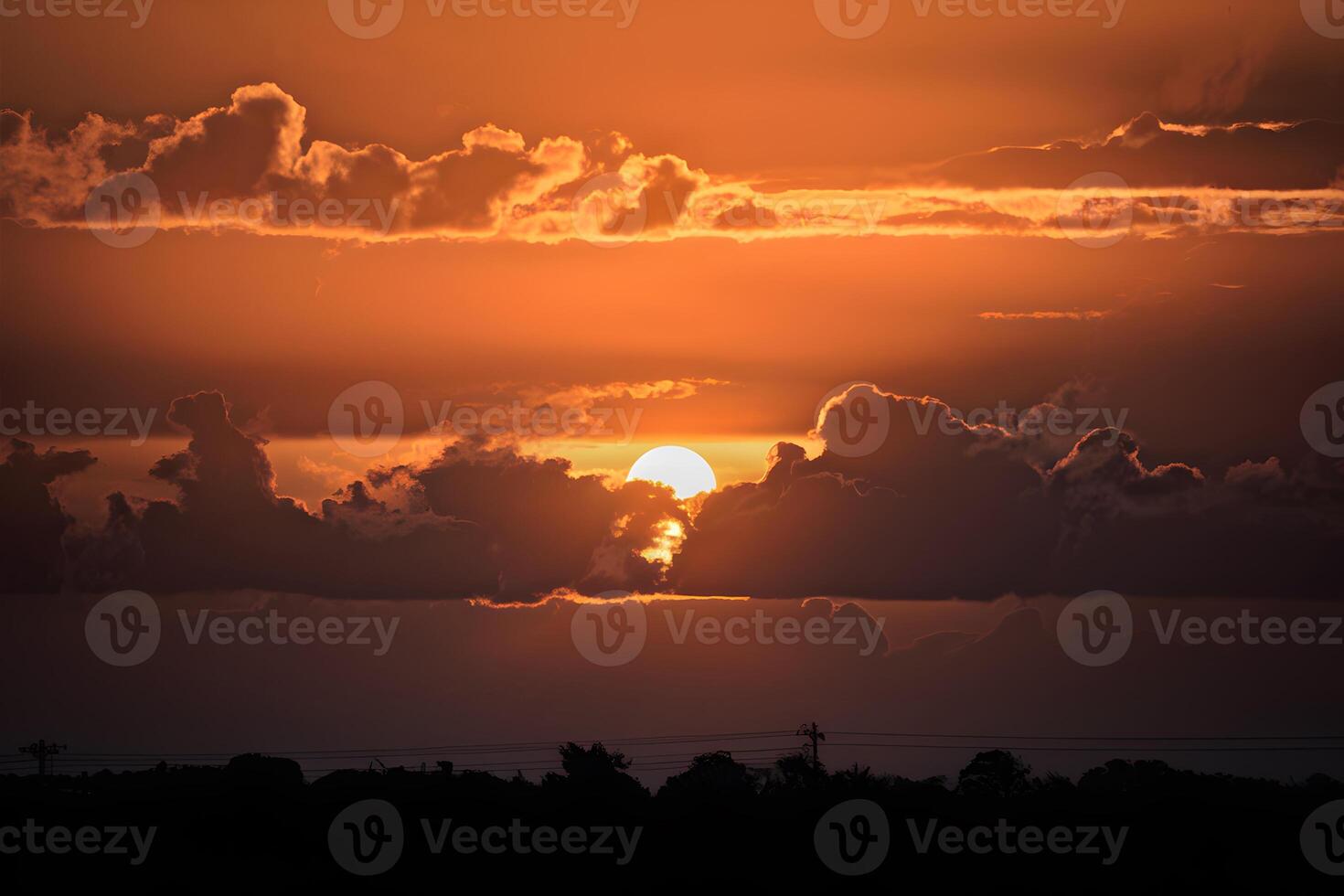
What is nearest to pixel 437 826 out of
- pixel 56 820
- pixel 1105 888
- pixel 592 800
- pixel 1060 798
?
pixel 592 800

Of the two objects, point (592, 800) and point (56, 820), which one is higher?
point (592, 800)

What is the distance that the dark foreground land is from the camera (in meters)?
116

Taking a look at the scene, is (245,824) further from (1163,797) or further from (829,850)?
(1163,797)

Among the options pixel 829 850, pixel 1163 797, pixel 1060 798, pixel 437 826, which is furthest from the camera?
pixel 1060 798

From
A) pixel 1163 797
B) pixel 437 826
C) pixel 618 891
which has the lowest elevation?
pixel 618 891

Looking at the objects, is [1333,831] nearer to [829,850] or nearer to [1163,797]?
[1163,797]

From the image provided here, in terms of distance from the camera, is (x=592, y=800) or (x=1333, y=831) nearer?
(x=1333, y=831)

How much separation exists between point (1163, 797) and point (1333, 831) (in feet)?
66.5

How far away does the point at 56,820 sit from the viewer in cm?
13725

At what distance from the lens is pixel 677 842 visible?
5103 inches

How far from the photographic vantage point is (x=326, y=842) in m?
128

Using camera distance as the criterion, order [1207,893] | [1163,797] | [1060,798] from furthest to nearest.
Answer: [1060,798], [1163,797], [1207,893]

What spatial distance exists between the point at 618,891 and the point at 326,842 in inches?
1065

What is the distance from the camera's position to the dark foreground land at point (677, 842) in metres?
116
